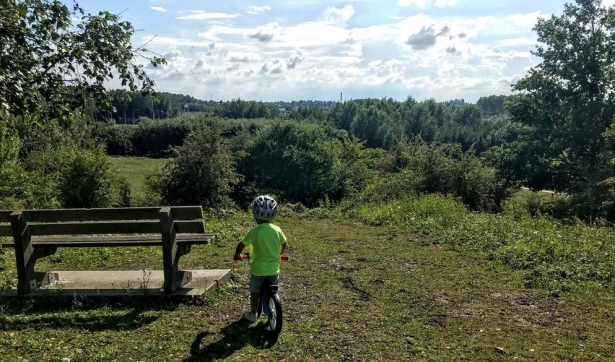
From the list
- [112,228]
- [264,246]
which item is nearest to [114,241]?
[112,228]

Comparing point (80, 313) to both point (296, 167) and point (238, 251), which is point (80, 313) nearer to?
point (238, 251)

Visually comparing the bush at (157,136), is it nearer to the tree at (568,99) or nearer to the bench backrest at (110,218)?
the tree at (568,99)

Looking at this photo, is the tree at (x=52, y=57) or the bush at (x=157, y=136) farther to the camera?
the bush at (x=157, y=136)

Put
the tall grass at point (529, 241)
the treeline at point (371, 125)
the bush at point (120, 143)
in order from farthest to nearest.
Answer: the treeline at point (371, 125) < the bush at point (120, 143) < the tall grass at point (529, 241)

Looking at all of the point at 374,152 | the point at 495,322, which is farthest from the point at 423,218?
the point at 374,152

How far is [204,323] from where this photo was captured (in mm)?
5711

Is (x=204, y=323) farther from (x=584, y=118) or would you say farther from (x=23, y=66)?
(x=584, y=118)

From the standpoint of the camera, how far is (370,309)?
639cm

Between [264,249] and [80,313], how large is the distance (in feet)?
8.10

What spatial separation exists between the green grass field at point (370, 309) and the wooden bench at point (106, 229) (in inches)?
19.8

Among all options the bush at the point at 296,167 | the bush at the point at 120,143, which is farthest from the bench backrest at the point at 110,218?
the bush at the point at 120,143

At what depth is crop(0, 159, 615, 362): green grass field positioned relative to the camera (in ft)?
16.6

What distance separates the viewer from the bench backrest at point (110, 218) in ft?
20.1

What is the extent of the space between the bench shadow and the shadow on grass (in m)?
0.93
